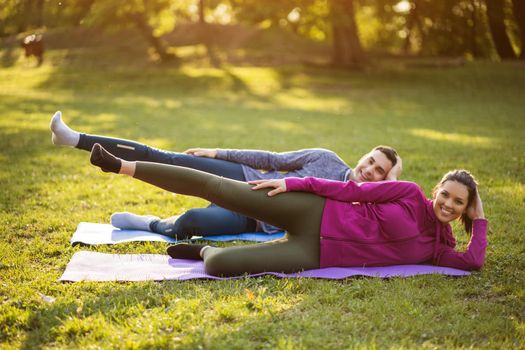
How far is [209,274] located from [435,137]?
9.16 m

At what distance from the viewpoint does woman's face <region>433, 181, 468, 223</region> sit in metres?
4.41

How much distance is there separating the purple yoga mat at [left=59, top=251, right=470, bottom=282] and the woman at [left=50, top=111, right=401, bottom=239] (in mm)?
717

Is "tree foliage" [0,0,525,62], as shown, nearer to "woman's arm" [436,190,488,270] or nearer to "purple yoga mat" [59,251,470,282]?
"purple yoga mat" [59,251,470,282]

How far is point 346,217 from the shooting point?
444 cm

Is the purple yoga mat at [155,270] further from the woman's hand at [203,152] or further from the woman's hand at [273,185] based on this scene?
the woman's hand at [203,152]

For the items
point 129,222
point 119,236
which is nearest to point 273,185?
point 119,236

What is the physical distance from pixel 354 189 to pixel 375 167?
Result: 0.79 m

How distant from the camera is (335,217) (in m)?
4.39

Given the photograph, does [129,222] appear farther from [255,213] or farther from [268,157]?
[255,213]

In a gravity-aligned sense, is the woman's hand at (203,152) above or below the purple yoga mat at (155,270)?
above

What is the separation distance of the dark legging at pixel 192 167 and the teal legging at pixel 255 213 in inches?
36.1

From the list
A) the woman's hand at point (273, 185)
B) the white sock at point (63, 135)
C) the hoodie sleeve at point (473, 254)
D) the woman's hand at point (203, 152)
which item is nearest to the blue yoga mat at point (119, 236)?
the woman's hand at point (203, 152)

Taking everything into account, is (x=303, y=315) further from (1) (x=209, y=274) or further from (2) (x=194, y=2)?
(2) (x=194, y=2)

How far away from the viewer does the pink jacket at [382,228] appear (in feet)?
14.5
